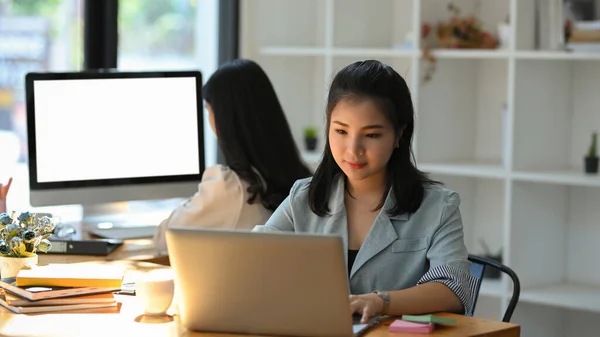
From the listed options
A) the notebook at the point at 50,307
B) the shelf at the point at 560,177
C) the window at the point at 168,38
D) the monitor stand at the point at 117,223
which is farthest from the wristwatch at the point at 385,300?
the window at the point at 168,38

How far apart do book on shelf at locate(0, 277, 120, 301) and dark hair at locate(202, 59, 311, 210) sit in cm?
83

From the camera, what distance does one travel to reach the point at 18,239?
2432mm

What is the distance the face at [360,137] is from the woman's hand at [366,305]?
0.31 metres

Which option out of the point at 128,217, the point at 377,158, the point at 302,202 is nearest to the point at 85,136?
the point at 128,217

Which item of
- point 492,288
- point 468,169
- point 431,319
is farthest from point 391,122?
point 492,288

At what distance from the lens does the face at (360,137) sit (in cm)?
224

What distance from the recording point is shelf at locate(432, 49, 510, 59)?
3764 mm

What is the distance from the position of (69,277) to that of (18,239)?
24 cm

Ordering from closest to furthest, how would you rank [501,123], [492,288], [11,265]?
1. [11,265]
2. [492,288]
3. [501,123]

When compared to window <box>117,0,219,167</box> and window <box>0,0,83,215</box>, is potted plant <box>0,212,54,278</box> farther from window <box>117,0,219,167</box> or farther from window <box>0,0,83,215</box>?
window <box>117,0,219,167</box>

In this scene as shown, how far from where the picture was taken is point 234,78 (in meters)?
3.09

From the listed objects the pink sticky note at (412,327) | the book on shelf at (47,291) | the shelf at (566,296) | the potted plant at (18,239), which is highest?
the potted plant at (18,239)

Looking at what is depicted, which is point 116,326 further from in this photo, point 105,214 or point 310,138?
point 310,138

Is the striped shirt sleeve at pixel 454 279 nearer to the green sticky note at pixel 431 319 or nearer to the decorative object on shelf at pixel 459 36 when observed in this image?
the green sticky note at pixel 431 319
